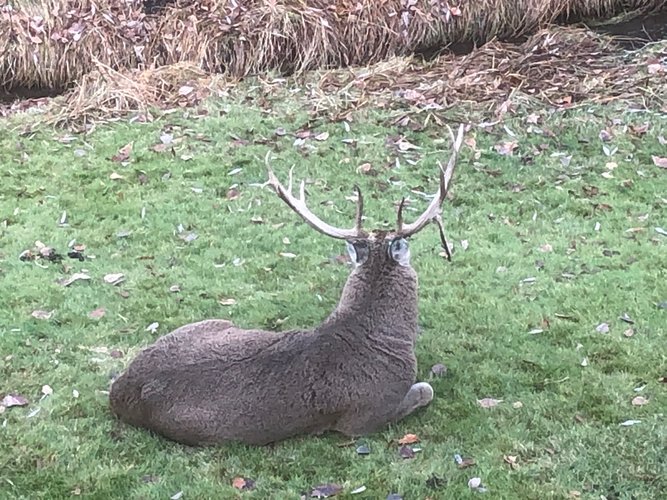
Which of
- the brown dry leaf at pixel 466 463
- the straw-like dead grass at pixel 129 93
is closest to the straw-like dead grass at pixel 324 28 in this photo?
the straw-like dead grass at pixel 129 93

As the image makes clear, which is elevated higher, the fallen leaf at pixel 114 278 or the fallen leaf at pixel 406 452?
the fallen leaf at pixel 406 452

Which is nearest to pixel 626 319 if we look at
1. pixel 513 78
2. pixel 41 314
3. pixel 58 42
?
pixel 41 314

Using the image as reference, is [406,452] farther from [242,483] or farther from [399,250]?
[399,250]

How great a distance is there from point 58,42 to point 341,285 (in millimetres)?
6490

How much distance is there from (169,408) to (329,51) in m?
7.39

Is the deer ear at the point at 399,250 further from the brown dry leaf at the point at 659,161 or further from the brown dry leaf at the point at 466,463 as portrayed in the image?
the brown dry leaf at the point at 659,161

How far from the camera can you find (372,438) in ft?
15.1

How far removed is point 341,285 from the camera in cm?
618

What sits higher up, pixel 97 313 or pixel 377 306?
pixel 377 306

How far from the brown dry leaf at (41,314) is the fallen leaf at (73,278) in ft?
1.29

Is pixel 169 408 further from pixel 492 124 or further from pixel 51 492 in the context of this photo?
pixel 492 124

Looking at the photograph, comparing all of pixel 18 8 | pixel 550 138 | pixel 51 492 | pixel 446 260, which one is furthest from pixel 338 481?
pixel 18 8

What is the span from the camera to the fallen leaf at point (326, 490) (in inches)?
166

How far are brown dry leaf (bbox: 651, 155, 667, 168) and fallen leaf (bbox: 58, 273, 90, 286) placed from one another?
450 cm
